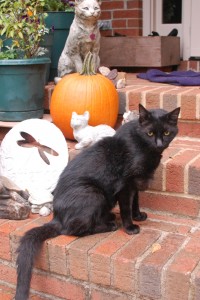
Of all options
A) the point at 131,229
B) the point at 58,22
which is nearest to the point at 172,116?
the point at 131,229

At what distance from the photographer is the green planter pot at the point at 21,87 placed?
283 centimetres

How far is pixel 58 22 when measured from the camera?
11.1ft

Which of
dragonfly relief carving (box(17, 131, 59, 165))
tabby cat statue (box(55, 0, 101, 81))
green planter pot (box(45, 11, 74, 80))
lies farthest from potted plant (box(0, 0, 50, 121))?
dragonfly relief carving (box(17, 131, 59, 165))

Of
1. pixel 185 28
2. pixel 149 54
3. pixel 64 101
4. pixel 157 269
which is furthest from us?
pixel 185 28

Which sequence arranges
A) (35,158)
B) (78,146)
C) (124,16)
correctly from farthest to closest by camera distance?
1. (124,16)
2. (78,146)
3. (35,158)

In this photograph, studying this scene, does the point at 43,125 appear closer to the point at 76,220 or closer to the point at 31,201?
the point at 31,201

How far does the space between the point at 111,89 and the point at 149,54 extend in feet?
4.26

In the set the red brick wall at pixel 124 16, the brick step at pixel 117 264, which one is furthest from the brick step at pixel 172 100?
the red brick wall at pixel 124 16

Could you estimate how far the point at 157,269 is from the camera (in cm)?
165

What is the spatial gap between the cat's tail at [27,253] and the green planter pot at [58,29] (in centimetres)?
192

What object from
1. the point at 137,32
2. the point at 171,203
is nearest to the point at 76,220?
the point at 171,203

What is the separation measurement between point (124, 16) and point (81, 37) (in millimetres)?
1550

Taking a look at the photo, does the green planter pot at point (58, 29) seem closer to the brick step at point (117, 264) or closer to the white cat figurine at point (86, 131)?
the white cat figurine at point (86, 131)

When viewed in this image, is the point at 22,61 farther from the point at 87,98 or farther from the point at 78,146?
the point at 78,146
